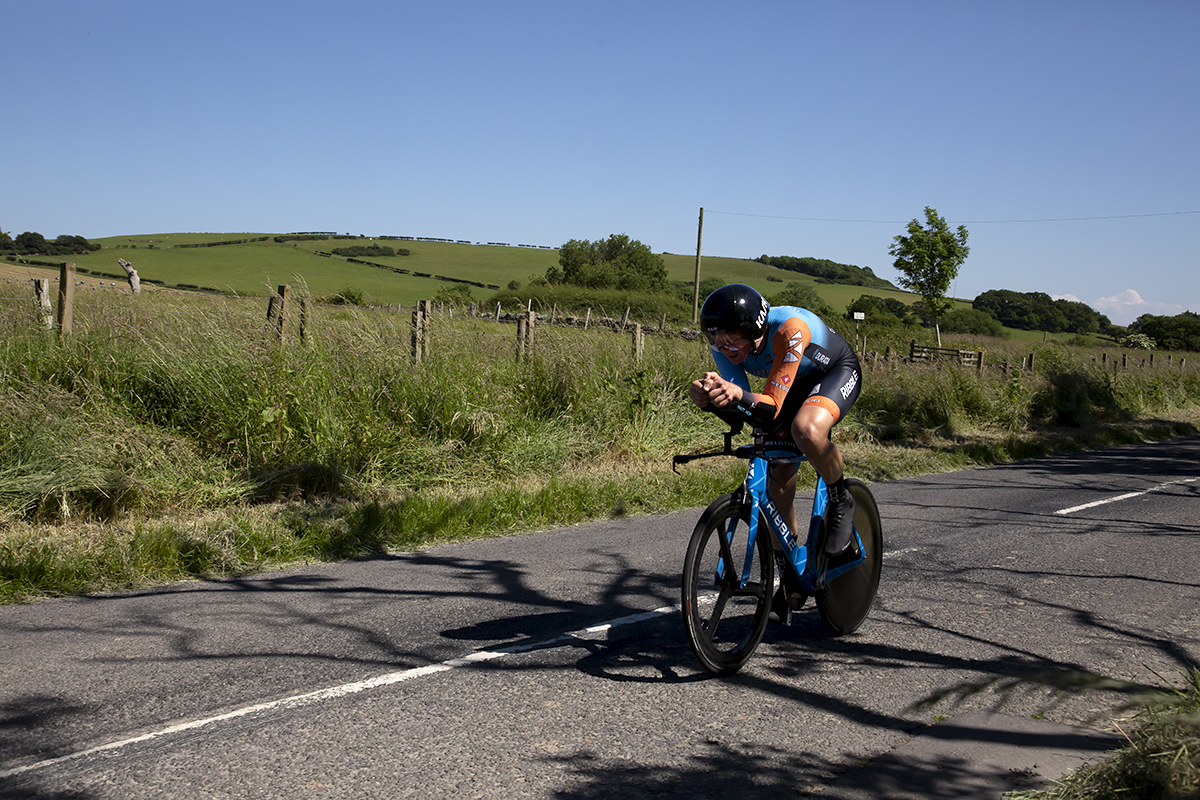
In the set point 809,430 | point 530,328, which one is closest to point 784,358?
point 809,430

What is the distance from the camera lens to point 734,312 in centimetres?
397

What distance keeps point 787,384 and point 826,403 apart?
0.95ft

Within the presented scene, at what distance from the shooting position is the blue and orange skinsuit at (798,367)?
4059 millimetres

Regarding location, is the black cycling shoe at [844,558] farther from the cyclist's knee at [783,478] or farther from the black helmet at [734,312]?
the black helmet at [734,312]

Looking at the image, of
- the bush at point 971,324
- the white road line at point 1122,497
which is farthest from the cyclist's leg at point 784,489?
the bush at point 971,324

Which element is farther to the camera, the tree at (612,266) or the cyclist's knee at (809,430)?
the tree at (612,266)

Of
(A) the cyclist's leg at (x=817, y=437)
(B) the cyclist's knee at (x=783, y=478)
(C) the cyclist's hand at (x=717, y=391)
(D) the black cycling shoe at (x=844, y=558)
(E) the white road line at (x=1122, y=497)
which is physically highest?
(C) the cyclist's hand at (x=717, y=391)

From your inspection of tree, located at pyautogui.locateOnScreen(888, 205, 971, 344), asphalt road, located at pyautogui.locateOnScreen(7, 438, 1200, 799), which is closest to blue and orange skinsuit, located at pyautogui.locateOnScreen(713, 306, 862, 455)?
asphalt road, located at pyautogui.locateOnScreen(7, 438, 1200, 799)

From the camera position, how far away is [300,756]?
→ 3.04m

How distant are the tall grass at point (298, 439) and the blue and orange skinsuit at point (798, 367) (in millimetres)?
3513

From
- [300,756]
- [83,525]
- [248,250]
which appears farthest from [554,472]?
[248,250]

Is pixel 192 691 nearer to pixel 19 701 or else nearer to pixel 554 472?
pixel 19 701

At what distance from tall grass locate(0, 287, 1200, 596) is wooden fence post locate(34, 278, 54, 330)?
13 cm

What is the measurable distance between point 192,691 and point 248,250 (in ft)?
311
